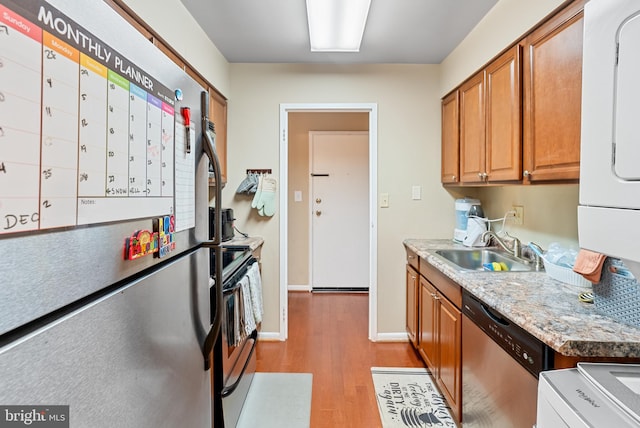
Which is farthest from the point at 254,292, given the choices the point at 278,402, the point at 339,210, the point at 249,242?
the point at 339,210

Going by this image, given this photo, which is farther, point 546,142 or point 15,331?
point 546,142

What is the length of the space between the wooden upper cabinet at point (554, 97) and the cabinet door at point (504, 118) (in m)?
0.05

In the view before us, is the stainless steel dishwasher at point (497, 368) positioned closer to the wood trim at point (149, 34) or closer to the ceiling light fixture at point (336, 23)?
the ceiling light fixture at point (336, 23)

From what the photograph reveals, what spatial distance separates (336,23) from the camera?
2.04 metres

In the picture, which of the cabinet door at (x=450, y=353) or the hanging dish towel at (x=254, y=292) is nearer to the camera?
the cabinet door at (x=450, y=353)

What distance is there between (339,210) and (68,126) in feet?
12.7

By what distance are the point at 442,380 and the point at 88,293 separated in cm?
205

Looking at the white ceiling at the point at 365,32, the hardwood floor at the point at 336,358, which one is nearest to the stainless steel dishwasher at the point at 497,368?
the hardwood floor at the point at 336,358

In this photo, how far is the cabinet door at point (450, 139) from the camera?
8.19 feet

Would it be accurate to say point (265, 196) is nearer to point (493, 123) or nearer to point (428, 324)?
point (428, 324)

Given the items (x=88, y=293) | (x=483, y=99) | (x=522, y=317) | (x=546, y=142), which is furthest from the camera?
(x=483, y=99)

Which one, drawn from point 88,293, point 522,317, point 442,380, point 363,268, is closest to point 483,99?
point 522,317

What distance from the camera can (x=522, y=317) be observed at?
110cm

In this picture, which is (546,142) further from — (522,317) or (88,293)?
(88,293)
